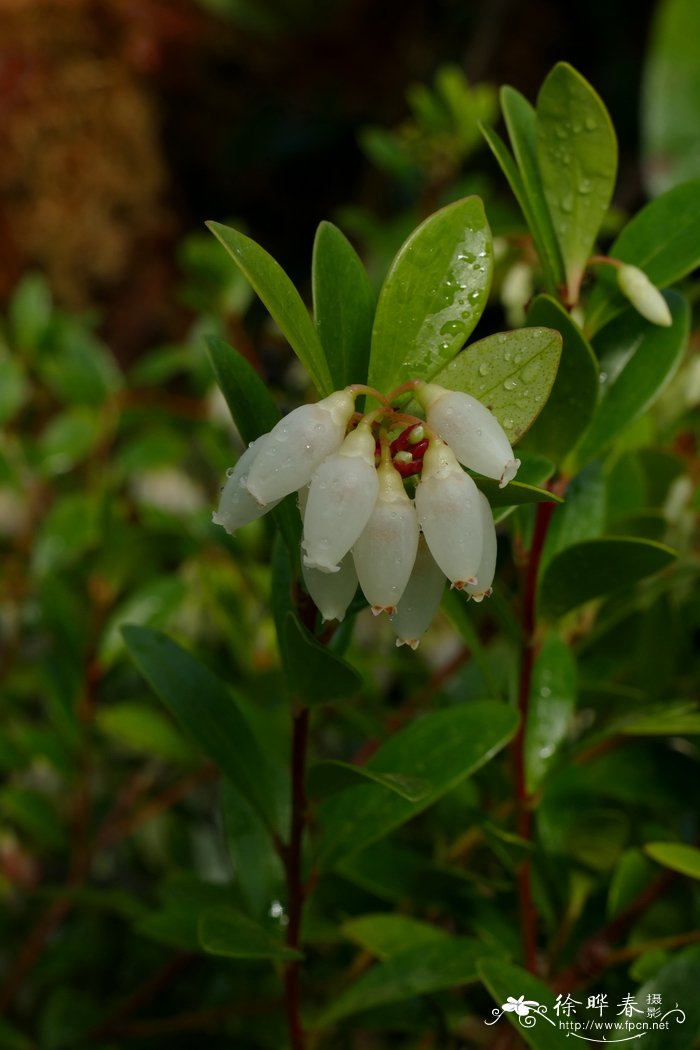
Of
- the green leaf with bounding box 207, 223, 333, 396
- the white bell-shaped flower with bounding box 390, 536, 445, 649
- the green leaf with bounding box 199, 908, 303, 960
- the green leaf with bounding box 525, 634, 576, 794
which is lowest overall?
the green leaf with bounding box 525, 634, 576, 794

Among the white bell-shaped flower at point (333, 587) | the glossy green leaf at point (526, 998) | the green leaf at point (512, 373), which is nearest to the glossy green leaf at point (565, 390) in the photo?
the green leaf at point (512, 373)

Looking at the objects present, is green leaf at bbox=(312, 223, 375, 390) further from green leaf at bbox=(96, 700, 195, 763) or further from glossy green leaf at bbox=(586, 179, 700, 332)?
green leaf at bbox=(96, 700, 195, 763)

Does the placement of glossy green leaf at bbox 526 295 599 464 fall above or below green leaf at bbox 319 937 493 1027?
above

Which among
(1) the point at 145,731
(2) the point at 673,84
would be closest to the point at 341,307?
(1) the point at 145,731

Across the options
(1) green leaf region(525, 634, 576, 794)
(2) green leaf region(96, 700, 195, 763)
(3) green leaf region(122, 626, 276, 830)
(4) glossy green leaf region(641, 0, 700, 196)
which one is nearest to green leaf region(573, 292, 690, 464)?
(1) green leaf region(525, 634, 576, 794)

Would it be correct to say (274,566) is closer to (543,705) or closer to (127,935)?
(543,705)
